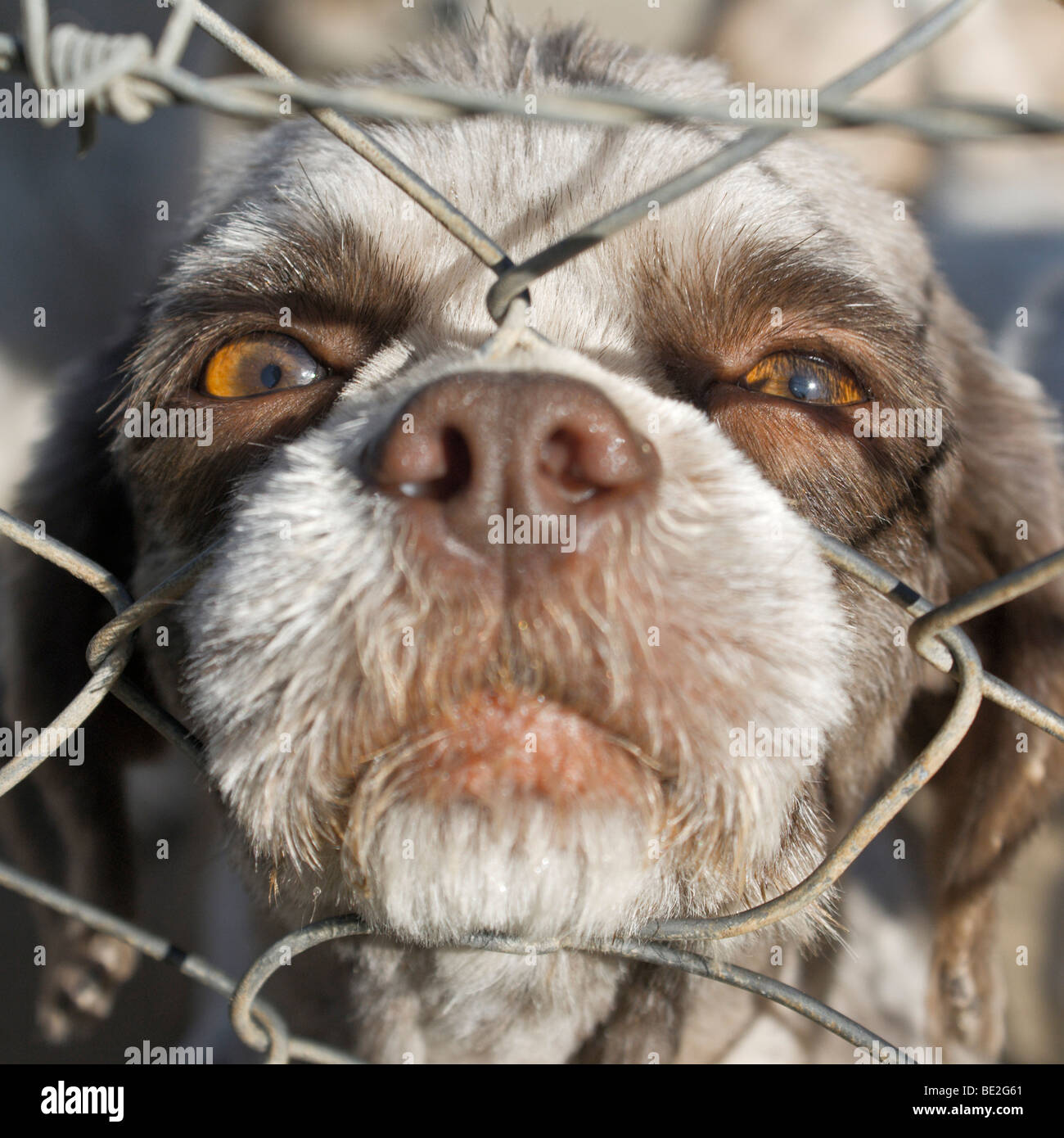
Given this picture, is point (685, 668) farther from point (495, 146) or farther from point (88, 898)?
point (88, 898)

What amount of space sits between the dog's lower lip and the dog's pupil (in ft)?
2.32

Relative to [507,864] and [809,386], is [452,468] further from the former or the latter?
[809,386]

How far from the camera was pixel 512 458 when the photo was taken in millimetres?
885

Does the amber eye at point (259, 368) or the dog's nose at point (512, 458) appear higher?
the amber eye at point (259, 368)

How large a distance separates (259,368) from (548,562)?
80 cm

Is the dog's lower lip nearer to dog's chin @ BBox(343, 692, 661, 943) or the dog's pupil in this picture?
dog's chin @ BBox(343, 692, 661, 943)

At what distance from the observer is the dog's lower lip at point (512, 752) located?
3.21 ft

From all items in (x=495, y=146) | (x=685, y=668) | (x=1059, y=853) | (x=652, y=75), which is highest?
(x=652, y=75)

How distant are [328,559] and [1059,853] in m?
2.92

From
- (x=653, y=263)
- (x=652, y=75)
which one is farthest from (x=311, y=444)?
(x=652, y=75)

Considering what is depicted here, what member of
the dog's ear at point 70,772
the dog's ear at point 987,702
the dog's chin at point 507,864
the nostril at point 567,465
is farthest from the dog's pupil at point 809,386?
the dog's ear at point 70,772

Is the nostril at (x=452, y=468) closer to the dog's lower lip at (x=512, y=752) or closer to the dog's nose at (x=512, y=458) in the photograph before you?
the dog's nose at (x=512, y=458)

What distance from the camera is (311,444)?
3.67 ft

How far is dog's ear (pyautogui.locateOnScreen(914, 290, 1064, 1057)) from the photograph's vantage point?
5.88 ft
